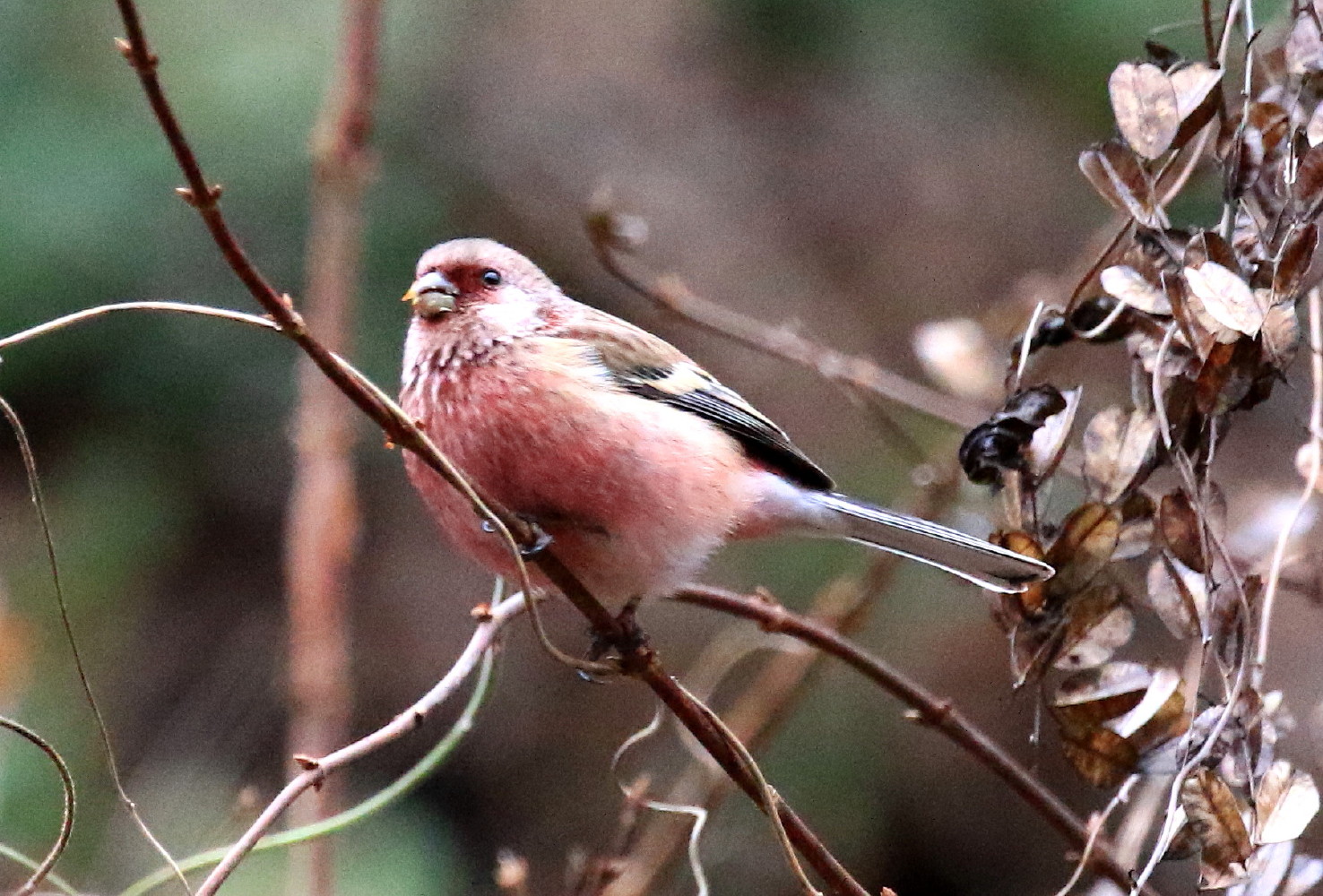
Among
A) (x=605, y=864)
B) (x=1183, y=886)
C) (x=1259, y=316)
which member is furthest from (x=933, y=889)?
(x=1259, y=316)

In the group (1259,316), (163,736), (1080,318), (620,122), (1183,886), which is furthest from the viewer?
(620,122)

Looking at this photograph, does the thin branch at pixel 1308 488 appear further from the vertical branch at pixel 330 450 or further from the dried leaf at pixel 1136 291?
the vertical branch at pixel 330 450

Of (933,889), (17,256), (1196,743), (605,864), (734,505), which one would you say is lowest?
(933,889)

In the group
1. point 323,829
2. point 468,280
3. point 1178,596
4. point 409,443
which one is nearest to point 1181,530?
point 1178,596

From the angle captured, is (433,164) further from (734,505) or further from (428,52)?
(734,505)

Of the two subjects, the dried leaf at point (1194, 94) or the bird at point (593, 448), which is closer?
the dried leaf at point (1194, 94)

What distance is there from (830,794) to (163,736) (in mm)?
2593

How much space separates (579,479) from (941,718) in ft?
2.92

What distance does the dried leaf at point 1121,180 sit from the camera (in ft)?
7.41

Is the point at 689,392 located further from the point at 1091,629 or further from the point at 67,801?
the point at 67,801

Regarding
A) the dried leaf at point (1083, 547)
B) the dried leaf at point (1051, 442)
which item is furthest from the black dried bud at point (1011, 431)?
the dried leaf at point (1083, 547)

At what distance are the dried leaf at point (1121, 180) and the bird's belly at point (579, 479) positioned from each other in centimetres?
125

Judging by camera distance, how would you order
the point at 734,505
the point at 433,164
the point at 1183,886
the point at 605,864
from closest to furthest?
the point at 605,864
the point at 734,505
the point at 1183,886
the point at 433,164

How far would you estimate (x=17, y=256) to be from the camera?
5.42m
